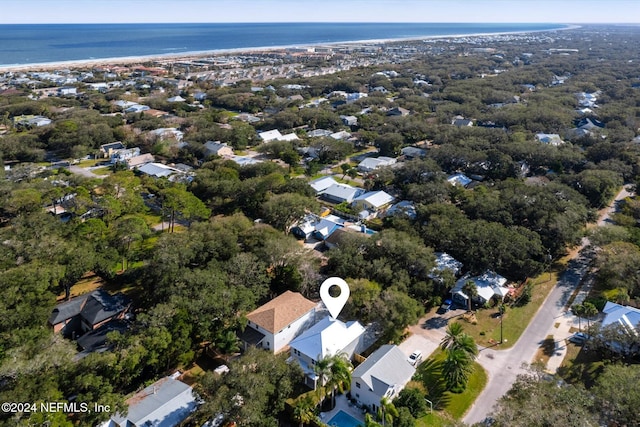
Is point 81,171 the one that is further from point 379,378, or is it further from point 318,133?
point 379,378

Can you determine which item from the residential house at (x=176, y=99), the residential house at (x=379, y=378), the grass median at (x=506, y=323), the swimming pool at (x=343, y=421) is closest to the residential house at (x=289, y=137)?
the residential house at (x=176, y=99)

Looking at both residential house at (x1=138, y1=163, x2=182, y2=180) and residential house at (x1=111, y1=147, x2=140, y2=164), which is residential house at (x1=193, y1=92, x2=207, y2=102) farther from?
residential house at (x1=138, y1=163, x2=182, y2=180)

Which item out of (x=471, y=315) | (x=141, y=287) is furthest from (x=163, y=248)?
(x=471, y=315)

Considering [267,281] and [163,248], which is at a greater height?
[163,248]

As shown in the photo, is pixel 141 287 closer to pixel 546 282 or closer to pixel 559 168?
pixel 546 282

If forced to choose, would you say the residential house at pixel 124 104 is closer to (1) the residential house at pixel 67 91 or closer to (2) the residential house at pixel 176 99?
(2) the residential house at pixel 176 99

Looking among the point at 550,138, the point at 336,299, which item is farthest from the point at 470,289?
the point at 550,138
